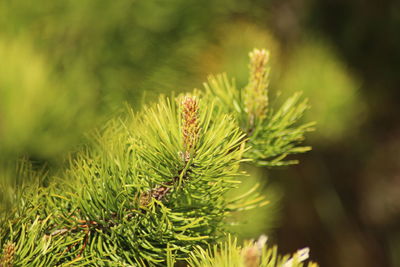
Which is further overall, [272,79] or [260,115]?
[272,79]

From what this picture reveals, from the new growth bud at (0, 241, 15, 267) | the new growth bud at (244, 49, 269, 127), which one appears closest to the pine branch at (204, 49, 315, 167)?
the new growth bud at (244, 49, 269, 127)

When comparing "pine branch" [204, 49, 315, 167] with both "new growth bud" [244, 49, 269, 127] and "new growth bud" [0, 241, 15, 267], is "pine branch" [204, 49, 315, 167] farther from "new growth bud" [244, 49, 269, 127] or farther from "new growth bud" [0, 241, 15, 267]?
"new growth bud" [0, 241, 15, 267]

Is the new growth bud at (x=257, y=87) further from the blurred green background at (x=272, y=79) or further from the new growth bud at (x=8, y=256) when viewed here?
the new growth bud at (x=8, y=256)

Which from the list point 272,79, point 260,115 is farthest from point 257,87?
point 272,79

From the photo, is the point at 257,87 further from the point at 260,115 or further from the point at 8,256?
the point at 8,256

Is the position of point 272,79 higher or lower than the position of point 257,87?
higher

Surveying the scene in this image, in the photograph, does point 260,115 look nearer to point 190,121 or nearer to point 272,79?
point 190,121
